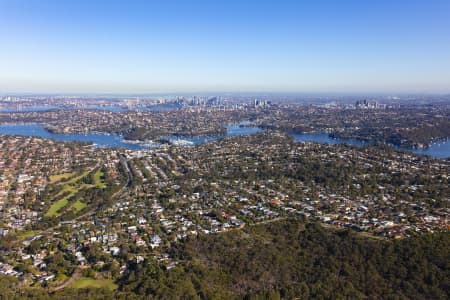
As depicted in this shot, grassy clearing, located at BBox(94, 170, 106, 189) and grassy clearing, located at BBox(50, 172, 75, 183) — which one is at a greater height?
grassy clearing, located at BBox(50, 172, 75, 183)

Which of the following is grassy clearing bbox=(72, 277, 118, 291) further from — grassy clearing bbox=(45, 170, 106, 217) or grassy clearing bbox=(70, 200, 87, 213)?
grassy clearing bbox=(70, 200, 87, 213)

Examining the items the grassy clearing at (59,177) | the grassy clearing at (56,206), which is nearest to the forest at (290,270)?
the grassy clearing at (56,206)

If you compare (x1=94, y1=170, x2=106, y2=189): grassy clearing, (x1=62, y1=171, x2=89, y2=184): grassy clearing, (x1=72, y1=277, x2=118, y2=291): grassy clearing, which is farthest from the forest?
(x1=62, y1=171, x2=89, y2=184): grassy clearing

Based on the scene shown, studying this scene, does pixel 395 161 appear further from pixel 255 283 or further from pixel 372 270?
pixel 255 283

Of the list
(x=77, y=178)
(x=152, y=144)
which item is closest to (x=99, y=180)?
(x=77, y=178)

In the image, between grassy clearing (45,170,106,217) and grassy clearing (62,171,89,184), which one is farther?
grassy clearing (62,171,89,184)

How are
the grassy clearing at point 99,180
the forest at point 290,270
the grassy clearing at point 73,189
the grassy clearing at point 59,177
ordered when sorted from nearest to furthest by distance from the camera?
the forest at point 290,270, the grassy clearing at point 73,189, the grassy clearing at point 99,180, the grassy clearing at point 59,177

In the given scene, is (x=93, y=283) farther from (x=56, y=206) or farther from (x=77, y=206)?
(x=56, y=206)

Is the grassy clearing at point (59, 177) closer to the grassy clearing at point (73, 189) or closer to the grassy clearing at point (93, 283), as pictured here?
the grassy clearing at point (73, 189)
